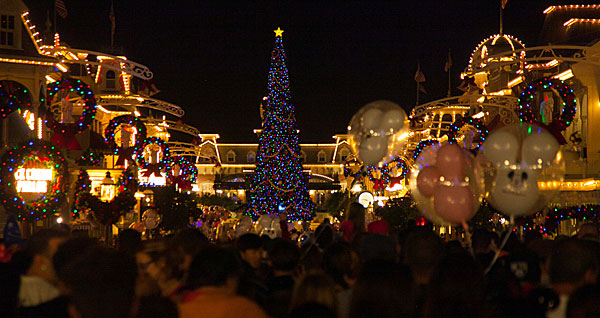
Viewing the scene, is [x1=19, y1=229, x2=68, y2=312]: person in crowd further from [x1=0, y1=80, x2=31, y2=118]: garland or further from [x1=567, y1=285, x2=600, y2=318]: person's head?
[x1=0, y1=80, x2=31, y2=118]: garland

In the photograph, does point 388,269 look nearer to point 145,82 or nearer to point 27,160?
point 27,160

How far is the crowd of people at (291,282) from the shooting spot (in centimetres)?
492

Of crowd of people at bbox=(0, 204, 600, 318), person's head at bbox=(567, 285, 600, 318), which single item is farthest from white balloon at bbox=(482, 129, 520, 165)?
person's head at bbox=(567, 285, 600, 318)

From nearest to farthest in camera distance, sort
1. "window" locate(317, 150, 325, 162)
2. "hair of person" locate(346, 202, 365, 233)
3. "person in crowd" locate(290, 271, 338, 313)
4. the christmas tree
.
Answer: "person in crowd" locate(290, 271, 338, 313) < "hair of person" locate(346, 202, 365, 233) < the christmas tree < "window" locate(317, 150, 325, 162)

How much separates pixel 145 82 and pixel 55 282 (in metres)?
16.0

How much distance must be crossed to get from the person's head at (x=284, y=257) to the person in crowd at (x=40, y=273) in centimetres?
183

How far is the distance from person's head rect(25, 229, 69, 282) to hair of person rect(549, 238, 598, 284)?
149 inches

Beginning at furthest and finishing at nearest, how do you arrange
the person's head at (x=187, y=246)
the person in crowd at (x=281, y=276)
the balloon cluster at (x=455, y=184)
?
the balloon cluster at (x=455, y=184) < the person's head at (x=187, y=246) < the person in crowd at (x=281, y=276)

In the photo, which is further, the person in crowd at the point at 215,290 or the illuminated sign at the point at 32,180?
the illuminated sign at the point at 32,180

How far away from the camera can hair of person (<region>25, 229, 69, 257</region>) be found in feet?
22.9

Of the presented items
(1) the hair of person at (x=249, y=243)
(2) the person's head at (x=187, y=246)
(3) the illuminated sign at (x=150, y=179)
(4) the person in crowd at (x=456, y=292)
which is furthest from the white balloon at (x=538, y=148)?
(3) the illuminated sign at (x=150, y=179)

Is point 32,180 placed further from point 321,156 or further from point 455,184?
point 321,156

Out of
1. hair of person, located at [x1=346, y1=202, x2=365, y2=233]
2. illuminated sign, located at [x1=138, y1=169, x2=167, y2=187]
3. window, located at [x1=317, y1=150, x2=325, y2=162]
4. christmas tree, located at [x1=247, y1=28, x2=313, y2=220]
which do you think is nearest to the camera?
hair of person, located at [x1=346, y1=202, x2=365, y2=233]

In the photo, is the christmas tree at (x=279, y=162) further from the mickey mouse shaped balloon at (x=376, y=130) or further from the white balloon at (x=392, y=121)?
the white balloon at (x=392, y=121)
